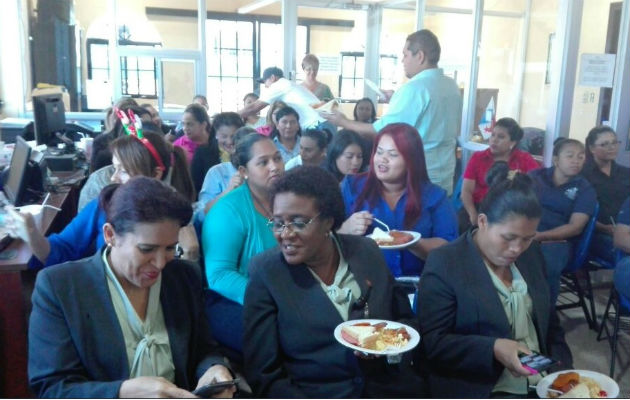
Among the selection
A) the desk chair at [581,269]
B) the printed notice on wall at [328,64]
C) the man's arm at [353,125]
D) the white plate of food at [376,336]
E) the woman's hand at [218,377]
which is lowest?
the desk chair at [581,269]

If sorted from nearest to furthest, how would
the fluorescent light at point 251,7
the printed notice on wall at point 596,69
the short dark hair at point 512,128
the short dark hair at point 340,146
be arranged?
the short dark hair at point 340,146 → the short dark hair at point 512,128 → the printed notice on wall at point 596,69 → the fluorescent light at point 251,7

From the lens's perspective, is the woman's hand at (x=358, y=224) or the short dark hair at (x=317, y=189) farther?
the woman's hand at (x=358, y=224)

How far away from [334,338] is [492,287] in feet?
1.65

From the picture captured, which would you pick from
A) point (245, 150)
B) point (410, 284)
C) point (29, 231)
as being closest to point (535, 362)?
point (410, 284)

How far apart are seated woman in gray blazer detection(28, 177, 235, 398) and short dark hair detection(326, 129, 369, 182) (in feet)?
6.47

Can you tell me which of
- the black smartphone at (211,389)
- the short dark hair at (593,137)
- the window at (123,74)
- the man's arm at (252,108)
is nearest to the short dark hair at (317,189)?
the black smartphone at (211,389)

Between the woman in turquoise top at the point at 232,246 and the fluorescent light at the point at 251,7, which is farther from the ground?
the fluorescent light at the point at 251,7

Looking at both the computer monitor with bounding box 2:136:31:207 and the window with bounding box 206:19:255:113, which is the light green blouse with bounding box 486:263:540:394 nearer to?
the computer monitor with bounding box 2:136:31:207

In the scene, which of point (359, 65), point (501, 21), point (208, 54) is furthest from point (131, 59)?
point (501, 21)

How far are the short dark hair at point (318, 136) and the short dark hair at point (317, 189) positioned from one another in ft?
6.37

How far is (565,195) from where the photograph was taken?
3.53m

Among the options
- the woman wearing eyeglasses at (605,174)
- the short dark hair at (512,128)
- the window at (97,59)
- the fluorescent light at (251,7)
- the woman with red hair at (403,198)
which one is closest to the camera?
the woman with red hair at (403,198)

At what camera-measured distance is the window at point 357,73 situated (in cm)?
793

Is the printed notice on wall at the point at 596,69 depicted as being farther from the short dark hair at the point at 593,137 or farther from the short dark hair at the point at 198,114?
the short dark hair at the point at 198,114
